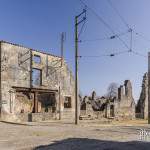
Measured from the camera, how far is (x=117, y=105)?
155ft

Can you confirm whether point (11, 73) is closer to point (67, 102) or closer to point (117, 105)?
point (67, 102)

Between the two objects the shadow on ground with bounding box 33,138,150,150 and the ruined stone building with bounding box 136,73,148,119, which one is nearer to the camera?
the shadow on ground with bounding box 33,138,150,150

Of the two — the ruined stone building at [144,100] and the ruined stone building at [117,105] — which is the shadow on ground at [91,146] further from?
the ruined stone building at [144,100]

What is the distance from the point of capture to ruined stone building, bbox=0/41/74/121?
2900cm

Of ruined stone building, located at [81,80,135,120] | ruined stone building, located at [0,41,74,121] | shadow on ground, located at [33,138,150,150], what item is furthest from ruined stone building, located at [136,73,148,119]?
shadow on ground, located at [33,138,150,150]

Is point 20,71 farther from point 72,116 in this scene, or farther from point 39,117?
point 72,116

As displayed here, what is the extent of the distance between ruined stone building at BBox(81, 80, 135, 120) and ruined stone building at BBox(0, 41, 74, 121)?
685 cm

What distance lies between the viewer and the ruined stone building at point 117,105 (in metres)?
44.6

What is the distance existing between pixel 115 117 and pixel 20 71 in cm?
1922

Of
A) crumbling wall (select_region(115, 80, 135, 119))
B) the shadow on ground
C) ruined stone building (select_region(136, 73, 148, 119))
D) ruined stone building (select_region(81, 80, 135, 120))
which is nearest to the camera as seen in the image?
the shadow on ground

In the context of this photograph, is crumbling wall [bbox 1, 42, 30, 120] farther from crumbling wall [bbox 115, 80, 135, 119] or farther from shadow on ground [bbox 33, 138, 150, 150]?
crumbling wall [bbox 115, 80, 135, 119]

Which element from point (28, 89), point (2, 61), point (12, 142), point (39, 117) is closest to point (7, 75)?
point (2, 61)

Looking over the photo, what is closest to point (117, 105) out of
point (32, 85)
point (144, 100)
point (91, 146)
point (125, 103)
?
point (125, 103)

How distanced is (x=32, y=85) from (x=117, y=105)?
18475 millimetres
